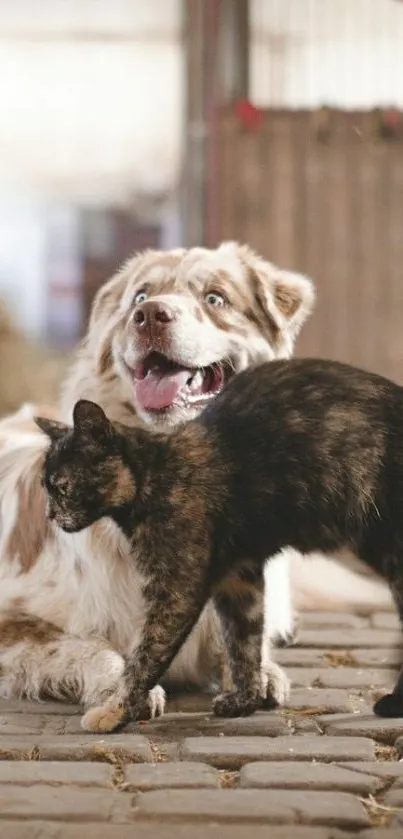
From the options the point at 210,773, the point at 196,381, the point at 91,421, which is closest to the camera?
the point at 210,773

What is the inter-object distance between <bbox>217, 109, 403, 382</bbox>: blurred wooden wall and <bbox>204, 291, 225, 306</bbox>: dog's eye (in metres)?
3.08

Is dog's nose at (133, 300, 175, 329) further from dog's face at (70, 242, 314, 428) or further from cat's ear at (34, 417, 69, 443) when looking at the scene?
cat's ear at (34, 417, 69, 443)

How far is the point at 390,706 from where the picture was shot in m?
2.72

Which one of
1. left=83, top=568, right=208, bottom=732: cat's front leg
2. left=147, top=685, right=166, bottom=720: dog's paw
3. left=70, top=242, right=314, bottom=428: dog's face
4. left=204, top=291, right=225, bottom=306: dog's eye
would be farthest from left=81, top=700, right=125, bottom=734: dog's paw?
left=204, top=291, right=225, bottom=306: dog's eye

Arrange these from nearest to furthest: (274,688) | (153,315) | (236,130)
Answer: (274,688) < (153,315) < (236,130)

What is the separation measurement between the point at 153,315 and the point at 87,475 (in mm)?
628

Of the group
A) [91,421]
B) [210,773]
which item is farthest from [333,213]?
[210,773]

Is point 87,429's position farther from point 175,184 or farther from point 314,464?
point 175,184

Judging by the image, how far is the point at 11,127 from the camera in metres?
6.86

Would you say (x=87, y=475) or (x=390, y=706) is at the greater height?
(x=87, y=475)

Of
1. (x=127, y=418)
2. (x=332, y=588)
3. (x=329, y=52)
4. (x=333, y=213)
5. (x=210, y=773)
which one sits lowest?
(x=332, y=588)

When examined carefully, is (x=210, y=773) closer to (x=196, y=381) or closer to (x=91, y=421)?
(x=91, y=421)

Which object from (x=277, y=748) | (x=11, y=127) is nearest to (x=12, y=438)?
(x=277, y=748)

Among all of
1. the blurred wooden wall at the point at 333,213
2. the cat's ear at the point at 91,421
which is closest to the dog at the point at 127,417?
the cat's ear at the point at 91,421
